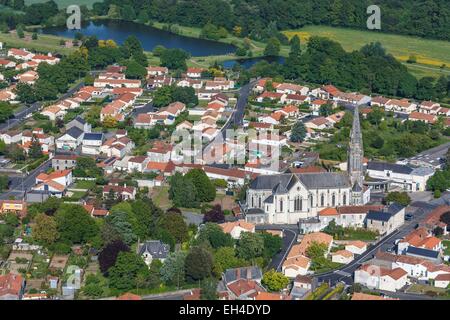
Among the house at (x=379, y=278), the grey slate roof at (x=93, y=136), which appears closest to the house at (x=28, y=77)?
the grey slate roof at (x=93, y=136)

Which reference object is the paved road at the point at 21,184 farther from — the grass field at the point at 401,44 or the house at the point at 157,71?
the grass field at the point at 401,44

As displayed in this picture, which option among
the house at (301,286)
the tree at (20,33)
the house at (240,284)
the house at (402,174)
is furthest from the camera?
the tree at (20,33)

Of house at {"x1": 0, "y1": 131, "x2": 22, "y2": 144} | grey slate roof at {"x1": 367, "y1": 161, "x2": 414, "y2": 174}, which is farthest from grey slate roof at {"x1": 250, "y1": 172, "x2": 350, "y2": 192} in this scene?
house at {"x1": 0, "y1": 131, "x2": 22, "y2": 144}

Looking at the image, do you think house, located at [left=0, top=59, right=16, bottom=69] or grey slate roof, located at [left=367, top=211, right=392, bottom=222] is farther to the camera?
house, located at [left=0, top=59, right=16, bottom=69]

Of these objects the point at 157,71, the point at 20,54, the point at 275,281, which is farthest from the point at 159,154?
the point at 20,54

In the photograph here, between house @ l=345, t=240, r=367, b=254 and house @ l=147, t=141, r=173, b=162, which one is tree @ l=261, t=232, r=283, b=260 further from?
house @ l=147, t=141, r=173, b=162

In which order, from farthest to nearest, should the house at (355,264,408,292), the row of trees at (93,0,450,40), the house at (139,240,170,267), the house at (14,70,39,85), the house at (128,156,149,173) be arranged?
the row of trees at (93,0,450,40) → the house at (14,70,39,85) → the house at (128,156,149,173) → the house at (139,240,170,267) → the house at (355,264,408,292)
